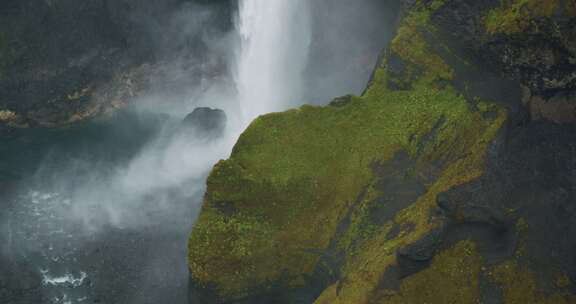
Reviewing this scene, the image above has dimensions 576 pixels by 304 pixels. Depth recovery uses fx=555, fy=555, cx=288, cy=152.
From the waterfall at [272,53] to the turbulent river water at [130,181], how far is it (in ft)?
0.34

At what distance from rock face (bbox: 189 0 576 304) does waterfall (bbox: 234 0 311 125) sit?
1837cm

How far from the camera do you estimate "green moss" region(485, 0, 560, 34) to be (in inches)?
983

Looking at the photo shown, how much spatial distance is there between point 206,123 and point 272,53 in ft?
32.0

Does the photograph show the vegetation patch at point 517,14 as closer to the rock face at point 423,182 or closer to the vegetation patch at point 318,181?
the rock face at point 423,182

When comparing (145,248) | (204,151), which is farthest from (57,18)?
(145,248)

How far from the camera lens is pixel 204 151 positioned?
51625 millimetres

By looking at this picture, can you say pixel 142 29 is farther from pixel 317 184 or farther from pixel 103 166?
pixel 317 184

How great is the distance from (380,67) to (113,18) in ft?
114

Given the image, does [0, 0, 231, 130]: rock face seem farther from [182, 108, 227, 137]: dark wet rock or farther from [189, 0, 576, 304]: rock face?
[189, 0, 576, 304]: rock face

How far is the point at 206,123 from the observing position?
53.8 m

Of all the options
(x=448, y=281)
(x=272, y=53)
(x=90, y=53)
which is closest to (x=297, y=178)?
(x=448, y=281)

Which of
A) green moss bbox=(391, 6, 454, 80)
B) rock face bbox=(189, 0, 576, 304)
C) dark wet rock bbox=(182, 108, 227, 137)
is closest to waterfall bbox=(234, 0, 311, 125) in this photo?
dark wet rock bbox=(182, 108, 227, 137)

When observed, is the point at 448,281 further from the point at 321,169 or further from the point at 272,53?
the point at 272,53

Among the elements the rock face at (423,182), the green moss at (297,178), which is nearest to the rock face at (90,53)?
the rock face at (423,182)
